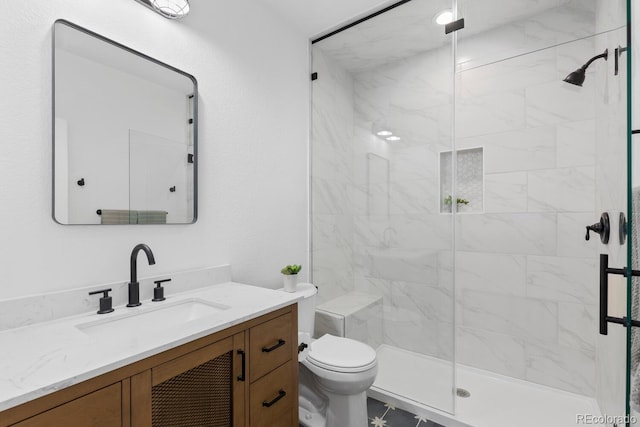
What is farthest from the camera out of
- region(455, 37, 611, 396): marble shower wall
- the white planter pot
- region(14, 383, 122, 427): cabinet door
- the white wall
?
region(455, 37, 611, 396): marble shower wall

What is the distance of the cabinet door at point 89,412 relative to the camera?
695mm

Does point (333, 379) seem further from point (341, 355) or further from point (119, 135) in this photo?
point (119, 135)

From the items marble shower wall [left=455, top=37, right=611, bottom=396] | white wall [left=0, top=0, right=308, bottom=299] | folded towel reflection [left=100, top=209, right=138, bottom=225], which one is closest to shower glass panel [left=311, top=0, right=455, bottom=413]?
white wall [left=0, top=0, right=308, bottom=299]

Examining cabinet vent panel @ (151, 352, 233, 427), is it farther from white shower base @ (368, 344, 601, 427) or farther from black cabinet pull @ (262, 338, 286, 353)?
white shower base @ (368, 344, 601, 427)

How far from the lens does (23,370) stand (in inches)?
29.7

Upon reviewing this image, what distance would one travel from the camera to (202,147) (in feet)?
5.58

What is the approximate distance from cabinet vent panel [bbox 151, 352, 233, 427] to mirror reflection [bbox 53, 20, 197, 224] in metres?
0.76

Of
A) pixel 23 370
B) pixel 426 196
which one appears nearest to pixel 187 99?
pixel 23 370

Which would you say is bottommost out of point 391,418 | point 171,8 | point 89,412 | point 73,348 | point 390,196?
point 391,418

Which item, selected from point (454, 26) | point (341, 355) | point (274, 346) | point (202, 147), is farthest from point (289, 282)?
point (454, 26)

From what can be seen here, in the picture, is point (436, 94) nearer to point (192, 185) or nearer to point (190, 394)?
point (192, 185)

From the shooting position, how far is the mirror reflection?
123cm

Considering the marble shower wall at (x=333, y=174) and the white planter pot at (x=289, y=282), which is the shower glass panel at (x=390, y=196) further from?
the white planter pot at (x=289, y=282)

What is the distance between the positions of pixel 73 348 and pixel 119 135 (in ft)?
2.94
